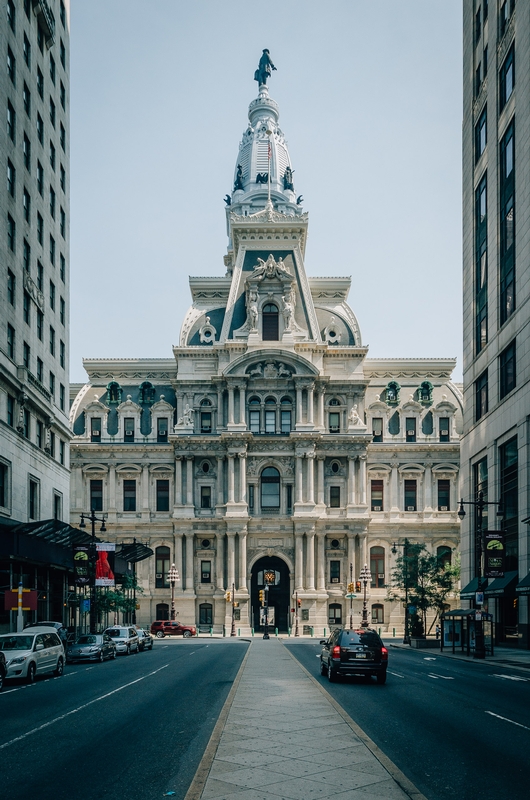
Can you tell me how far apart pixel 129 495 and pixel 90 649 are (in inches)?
2038

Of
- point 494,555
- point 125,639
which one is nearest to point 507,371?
point 494,555


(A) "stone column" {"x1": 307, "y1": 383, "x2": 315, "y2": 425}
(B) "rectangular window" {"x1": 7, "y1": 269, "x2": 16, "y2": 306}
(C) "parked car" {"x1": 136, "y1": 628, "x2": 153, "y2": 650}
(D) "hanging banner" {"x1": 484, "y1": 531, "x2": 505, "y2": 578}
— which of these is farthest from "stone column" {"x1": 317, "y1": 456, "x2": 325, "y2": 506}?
(B) "rectangular window" {"x1": 7, "y1": 269, "x2": 16, "y2": 306}

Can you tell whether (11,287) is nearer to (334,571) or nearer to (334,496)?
(334,496)

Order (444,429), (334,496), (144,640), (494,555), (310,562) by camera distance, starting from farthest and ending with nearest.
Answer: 1. (444,429)
2. (334,496)
3. (310,562)
4. (144,640)
5. (494,555)

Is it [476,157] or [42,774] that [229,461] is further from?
[42,774]

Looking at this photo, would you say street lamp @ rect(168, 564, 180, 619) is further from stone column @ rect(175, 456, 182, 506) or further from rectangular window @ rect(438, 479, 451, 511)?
rectangular window @ rect(438, 479, 451, 511)

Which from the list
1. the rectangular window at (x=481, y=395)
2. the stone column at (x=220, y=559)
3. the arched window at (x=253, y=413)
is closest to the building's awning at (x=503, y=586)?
the rectangular window at (x=481, y=395)

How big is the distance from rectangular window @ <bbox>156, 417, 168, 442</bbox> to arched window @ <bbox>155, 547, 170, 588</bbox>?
1128 centimetres

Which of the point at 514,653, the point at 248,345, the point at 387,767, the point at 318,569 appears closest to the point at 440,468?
the point at 318,569

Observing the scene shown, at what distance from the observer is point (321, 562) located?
90125mm

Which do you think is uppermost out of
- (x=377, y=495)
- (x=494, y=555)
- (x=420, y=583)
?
(x=377, y=495)

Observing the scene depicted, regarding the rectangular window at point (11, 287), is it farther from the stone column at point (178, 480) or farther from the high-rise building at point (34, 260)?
the stone column at point (178, 480)

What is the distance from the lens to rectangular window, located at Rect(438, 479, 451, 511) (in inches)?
3787

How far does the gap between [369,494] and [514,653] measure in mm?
45551
